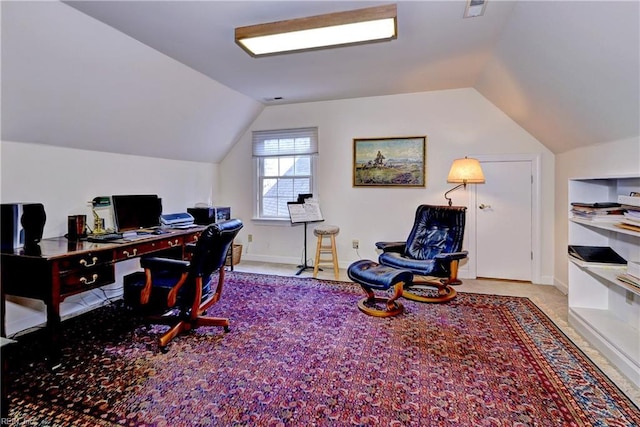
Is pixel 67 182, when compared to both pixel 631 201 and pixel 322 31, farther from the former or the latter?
pixel 631 201

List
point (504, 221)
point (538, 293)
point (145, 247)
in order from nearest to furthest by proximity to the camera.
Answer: point (145, 247) < point (538, 293) < point (504, 221)

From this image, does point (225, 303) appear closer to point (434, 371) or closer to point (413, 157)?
point (434, 371)

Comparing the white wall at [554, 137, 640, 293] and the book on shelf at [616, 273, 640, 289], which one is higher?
the white wall at [554, 137, 640, 293]

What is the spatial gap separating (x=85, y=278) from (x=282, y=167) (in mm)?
3157

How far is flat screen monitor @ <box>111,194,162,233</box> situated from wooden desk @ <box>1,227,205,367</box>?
23.8 inches

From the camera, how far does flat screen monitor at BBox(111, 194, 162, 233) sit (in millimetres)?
3263

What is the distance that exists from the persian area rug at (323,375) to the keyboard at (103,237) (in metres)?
0.75

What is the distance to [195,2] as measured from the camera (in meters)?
2.23

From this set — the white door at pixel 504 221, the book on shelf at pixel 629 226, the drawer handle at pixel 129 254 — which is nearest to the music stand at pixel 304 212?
the drawer handle at pixel 129 254

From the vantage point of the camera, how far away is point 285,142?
5.05m

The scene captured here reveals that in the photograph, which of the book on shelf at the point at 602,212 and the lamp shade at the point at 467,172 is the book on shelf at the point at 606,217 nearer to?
the book on shelf at the point at 602,212

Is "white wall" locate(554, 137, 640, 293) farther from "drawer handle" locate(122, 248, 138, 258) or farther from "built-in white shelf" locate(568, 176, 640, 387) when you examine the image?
"drawer handle" locate(122, 248, 138, 258)

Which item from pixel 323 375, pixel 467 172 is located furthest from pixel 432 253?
pixel 323 375

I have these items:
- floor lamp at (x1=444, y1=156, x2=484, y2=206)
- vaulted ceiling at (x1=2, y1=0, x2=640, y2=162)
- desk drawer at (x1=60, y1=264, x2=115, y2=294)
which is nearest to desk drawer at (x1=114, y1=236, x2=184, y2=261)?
desk drawer at (x1=60, y1=264, x2=115, y2=294)
